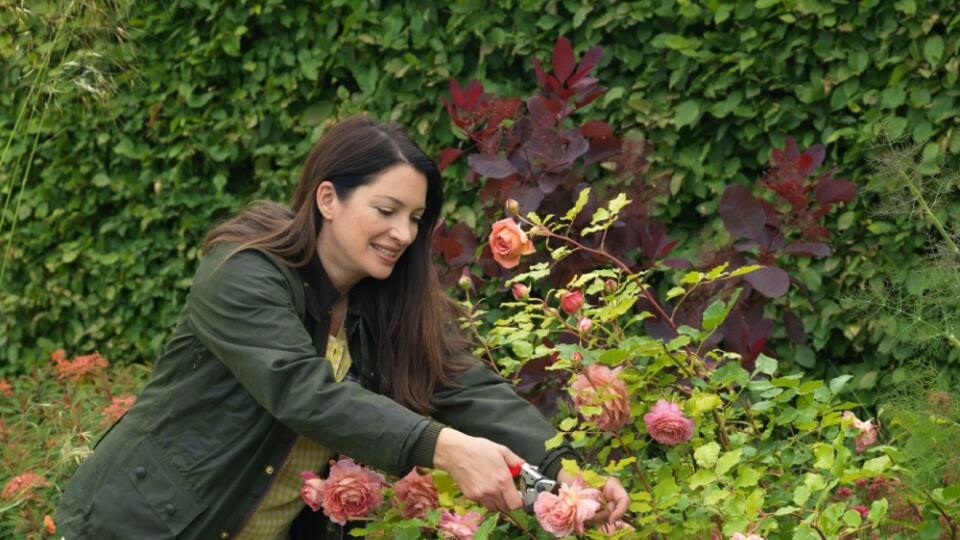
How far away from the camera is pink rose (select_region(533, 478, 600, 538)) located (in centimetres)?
221

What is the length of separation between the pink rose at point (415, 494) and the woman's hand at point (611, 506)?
0.29m

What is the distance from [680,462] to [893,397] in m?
1.13

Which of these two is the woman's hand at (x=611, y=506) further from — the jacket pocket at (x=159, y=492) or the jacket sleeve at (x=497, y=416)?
the jacket pocket at (x=159, y=492)

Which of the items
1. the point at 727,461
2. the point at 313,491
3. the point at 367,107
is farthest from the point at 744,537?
the point at 367,107

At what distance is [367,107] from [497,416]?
7.89ft

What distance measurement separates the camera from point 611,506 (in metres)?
2.38

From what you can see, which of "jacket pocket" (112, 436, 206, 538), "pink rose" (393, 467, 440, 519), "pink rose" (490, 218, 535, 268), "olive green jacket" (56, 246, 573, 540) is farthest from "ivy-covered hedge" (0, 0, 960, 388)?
"jacket pocket" (112, 436, 206, 538)

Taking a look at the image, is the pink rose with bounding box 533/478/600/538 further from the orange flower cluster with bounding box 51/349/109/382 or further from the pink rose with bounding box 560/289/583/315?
the orange flower cluster with bounding box 51/349/109/382

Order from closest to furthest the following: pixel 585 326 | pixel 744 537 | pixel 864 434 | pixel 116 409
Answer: pixel 744 537
pixel 585 326
pixel 864 434
pixel 116 409

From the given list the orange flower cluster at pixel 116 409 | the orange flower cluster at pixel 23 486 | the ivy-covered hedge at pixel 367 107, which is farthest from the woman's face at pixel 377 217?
the orange flower cluster at pixel 116 409

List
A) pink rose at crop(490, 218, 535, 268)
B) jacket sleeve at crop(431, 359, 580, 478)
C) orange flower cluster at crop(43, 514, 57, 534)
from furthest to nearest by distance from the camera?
orange flower cluster at crop(43, 514, 57, 534), jacket sleeve at crop(431, 359, 580, 478), pink rose at crop(490, 218, 535, 268)

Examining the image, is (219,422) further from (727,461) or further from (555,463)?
(727,461)

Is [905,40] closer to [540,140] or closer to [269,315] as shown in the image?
[540,140]

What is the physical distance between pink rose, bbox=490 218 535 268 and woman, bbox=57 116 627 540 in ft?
0.88
